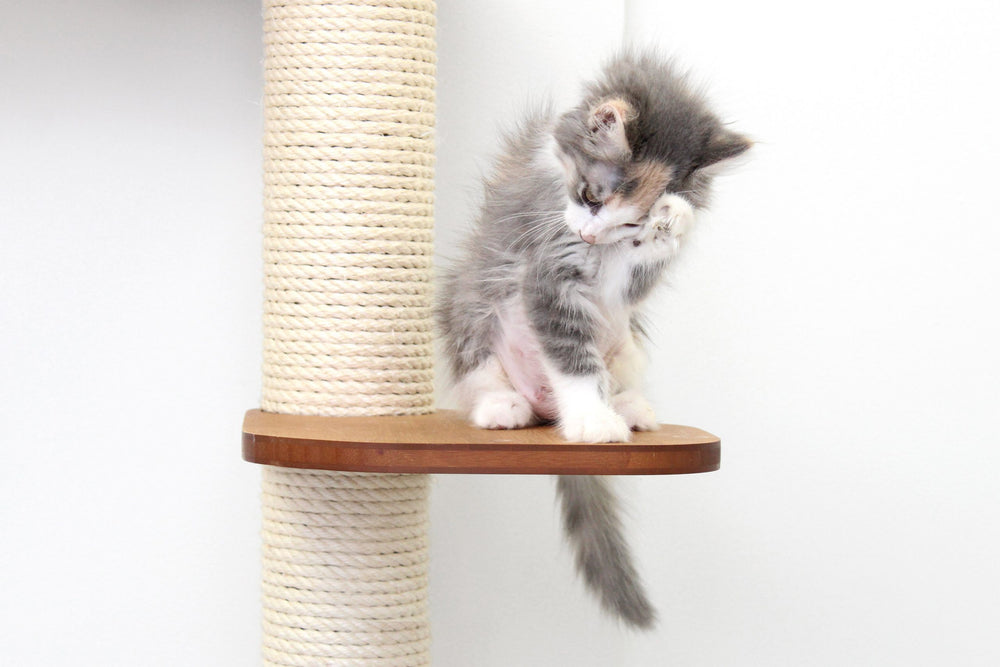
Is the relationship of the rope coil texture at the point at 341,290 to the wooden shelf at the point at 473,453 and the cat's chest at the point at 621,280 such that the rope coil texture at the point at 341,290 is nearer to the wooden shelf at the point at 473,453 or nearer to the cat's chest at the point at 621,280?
the wooden shelf at the point at 473,453

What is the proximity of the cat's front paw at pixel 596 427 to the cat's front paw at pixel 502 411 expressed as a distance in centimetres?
11

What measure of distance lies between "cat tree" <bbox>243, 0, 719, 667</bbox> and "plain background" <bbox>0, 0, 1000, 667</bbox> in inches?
14.3

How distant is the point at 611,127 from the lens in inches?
44.0

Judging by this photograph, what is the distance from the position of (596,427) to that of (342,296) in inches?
17.5

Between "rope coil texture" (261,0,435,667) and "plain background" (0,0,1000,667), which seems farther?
"plain background" (0,0,1000,667)

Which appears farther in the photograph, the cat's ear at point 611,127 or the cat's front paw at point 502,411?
the cat's front paw at point 502,411

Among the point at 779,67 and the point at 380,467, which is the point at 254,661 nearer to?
the point at 380,467

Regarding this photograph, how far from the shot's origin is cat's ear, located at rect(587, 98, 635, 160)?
3.65 ft

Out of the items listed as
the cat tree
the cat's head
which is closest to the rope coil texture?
the cat tree

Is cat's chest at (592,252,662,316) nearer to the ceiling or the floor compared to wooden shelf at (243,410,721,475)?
nearer to the ceiling

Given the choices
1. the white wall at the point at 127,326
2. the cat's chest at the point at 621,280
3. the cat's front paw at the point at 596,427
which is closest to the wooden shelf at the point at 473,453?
the cat's front paw at the point at 596,427

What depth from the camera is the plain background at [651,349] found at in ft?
Result: 5.64

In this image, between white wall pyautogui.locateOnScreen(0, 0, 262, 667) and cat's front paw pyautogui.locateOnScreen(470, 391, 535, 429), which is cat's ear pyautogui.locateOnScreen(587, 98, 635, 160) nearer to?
cat's front paw pyautogui.locateOnScreen(470, 391, 535, 429)

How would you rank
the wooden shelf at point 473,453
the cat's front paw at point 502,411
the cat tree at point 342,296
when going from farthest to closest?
the cat tree at point 342,296 → the cat's front paw at point 502,411 → the wooden shelf at point 473,453
